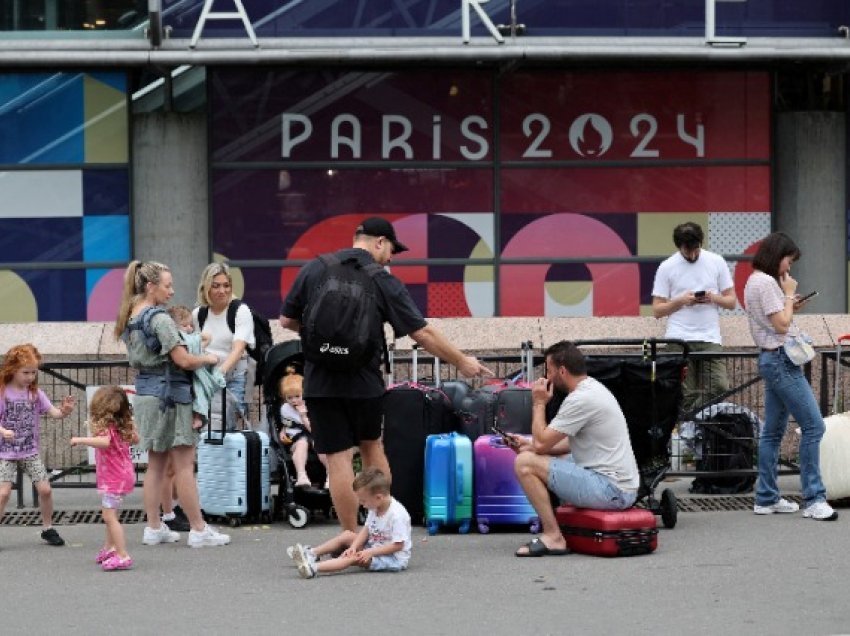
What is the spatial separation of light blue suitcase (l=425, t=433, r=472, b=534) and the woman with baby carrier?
4.23 ft

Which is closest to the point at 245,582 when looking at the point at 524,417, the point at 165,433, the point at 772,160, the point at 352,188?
the point at 165,433

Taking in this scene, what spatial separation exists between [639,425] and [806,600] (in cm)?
265

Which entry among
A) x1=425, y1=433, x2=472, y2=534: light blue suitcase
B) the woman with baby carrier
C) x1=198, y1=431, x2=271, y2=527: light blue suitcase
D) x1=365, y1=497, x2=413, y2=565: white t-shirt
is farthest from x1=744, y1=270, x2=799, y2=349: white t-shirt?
the woman with baby carrier

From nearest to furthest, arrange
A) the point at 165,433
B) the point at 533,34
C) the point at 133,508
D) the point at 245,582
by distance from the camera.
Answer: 1. the point at 245,582
2. the point at 165,433
3. the point at 133,508
4. the point at 533,34

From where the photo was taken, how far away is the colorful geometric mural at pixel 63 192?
60.5 feet

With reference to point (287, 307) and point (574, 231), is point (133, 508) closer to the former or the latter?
point (287, 307)

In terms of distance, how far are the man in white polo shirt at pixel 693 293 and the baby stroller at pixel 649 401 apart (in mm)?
1960

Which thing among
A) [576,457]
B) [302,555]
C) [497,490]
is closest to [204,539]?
[302,555]

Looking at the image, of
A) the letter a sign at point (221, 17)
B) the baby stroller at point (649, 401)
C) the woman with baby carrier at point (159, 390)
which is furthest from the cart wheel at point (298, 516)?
the letter a sign at point (221, 17)

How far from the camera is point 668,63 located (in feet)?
60.7

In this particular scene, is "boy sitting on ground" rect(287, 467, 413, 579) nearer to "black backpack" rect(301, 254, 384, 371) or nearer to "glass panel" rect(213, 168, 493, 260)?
"black backpack" rect(301, 254, 384, 371)

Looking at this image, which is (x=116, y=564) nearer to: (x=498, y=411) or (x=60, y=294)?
(x=498, y=411)

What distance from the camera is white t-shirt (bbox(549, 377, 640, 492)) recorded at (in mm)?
10602

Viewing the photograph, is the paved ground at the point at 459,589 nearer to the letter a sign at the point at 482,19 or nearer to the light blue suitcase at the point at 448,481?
the light blue suitcase at the point at 448,481
